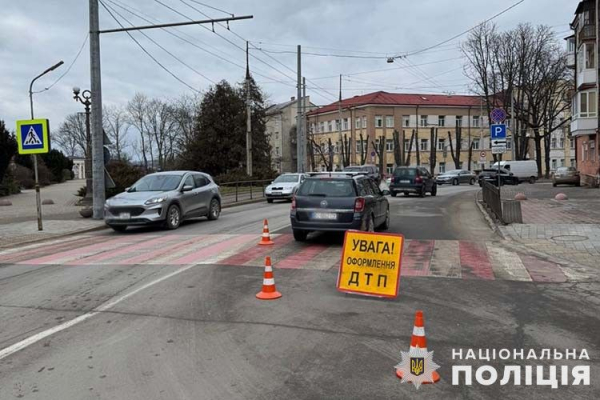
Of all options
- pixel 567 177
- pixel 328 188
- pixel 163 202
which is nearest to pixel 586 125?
pixel 567 177

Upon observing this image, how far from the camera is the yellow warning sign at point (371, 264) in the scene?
6.68 meters

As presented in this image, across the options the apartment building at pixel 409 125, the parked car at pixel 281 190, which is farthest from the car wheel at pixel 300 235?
the apartment building at pixel 409 125

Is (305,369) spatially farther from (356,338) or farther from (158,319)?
(158,319)

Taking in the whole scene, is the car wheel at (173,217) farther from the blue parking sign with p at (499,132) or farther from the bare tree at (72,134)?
the bare tree at (72,134)

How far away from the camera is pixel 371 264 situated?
22.5ft

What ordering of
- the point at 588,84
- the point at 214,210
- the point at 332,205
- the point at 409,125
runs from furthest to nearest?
the point at 409,125 < the point at 588,84 < the point at 214,210 < the point at 332,205

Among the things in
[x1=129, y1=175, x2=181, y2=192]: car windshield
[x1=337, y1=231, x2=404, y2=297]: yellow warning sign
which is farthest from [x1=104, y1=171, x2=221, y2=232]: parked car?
[x1=337, y1=231, x2=404, y2=297]: yellow warning sign

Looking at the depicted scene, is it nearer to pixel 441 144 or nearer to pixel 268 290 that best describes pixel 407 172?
pixel 268 290

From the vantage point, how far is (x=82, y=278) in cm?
830

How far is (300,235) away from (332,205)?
3.79 ft

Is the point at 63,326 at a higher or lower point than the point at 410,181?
lower

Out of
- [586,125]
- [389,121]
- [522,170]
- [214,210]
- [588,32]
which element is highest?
[588,32]

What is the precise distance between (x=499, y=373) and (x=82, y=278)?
633 centimetres

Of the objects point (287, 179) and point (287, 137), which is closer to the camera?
point (287, 179)
